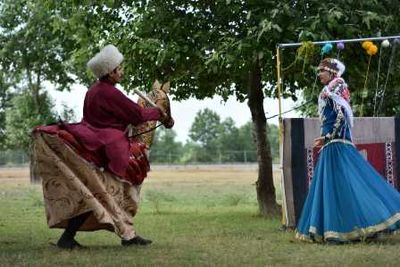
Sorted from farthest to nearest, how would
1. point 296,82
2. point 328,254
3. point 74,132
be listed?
point 296,82
point 74,132
point 328,254

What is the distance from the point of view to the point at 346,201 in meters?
7.02

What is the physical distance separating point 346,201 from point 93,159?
7.90 feet

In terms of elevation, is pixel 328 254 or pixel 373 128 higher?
pixel 373 128

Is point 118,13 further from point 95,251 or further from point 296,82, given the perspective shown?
point 95,251

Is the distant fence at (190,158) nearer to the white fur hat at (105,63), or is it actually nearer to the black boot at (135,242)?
the black boot at (135,242)

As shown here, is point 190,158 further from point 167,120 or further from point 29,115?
point 167,120

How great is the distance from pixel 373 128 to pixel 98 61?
3.59 meters

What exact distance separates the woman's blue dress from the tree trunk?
359 centimetres

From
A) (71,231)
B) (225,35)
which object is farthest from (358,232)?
(225,35)

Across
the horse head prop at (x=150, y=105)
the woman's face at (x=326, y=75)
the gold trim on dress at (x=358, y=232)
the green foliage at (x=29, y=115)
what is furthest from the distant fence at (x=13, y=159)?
the gold trim on dress at (x=358, y=232)

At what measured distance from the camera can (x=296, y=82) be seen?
10.5 meters

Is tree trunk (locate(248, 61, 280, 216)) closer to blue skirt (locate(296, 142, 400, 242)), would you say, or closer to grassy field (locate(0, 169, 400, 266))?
grassy field (locate(0, 169, 400, 266))

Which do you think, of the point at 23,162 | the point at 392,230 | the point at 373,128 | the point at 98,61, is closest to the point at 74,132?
the point at 98,61

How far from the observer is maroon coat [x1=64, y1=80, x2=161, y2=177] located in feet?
21.8
